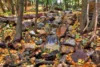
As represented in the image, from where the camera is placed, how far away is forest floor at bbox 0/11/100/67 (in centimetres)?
1082

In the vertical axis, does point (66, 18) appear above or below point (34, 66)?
above

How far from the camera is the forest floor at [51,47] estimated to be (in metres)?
10.8

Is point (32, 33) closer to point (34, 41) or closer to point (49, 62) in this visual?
point (34, 41)

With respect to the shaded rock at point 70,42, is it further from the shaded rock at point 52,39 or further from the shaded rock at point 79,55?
the shaded rock at point 79,55

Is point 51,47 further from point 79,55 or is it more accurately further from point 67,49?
point 79,55

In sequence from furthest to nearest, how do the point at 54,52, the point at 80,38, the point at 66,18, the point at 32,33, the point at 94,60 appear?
the point at 66,18 → the point at 32,33 → the point at 80,38 → the point at 54,52 → the point at 94,60

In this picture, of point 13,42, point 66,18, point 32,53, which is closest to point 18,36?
point 13,42

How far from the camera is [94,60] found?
10.6 m

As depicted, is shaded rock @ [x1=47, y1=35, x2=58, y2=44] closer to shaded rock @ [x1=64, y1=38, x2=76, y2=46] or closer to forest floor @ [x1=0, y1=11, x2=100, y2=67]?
forest floor @ [x1=0, y1=11, x2=100, y2=67]

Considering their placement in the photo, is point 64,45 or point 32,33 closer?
point 64,45

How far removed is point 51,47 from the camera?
1321 centimetres

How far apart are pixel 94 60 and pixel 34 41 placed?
16.6 feet

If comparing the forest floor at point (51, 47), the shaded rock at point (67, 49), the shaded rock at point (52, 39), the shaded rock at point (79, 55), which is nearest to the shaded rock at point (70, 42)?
the forest floor at point (51, 47)

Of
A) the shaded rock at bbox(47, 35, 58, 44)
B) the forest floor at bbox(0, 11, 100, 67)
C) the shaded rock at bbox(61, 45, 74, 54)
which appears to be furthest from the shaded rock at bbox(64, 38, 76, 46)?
the shaded rock at bbox(47, 35, 58, 44)
